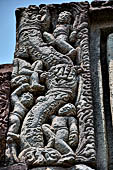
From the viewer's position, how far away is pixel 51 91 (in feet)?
13.5

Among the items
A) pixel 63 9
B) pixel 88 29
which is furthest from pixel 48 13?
pixel 88 29

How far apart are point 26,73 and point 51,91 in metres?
0.34

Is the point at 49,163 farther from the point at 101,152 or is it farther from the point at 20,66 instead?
the point at 20,66

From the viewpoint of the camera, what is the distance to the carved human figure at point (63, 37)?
4457 mm

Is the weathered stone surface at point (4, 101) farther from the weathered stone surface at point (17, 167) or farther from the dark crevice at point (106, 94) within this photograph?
the dark crevice at point (106, 94)

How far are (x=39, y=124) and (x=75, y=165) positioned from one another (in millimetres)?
489

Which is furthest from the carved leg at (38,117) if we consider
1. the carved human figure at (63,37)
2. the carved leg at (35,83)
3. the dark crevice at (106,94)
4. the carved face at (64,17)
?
the carved face at (64,17)

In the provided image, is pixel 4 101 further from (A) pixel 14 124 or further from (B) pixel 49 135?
(B) pixel 49 135

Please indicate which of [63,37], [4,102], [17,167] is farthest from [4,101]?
[63,37]

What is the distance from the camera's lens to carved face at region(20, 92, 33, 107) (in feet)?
13.5

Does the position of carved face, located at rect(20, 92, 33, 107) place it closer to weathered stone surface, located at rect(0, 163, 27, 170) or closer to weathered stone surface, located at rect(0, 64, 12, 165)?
weathered stone surface, located at rect(0, 64, 12, 165)

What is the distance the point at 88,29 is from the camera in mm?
4730

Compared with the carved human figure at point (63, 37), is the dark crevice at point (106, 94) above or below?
below

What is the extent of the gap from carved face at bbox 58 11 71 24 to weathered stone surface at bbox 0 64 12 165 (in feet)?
2.28
